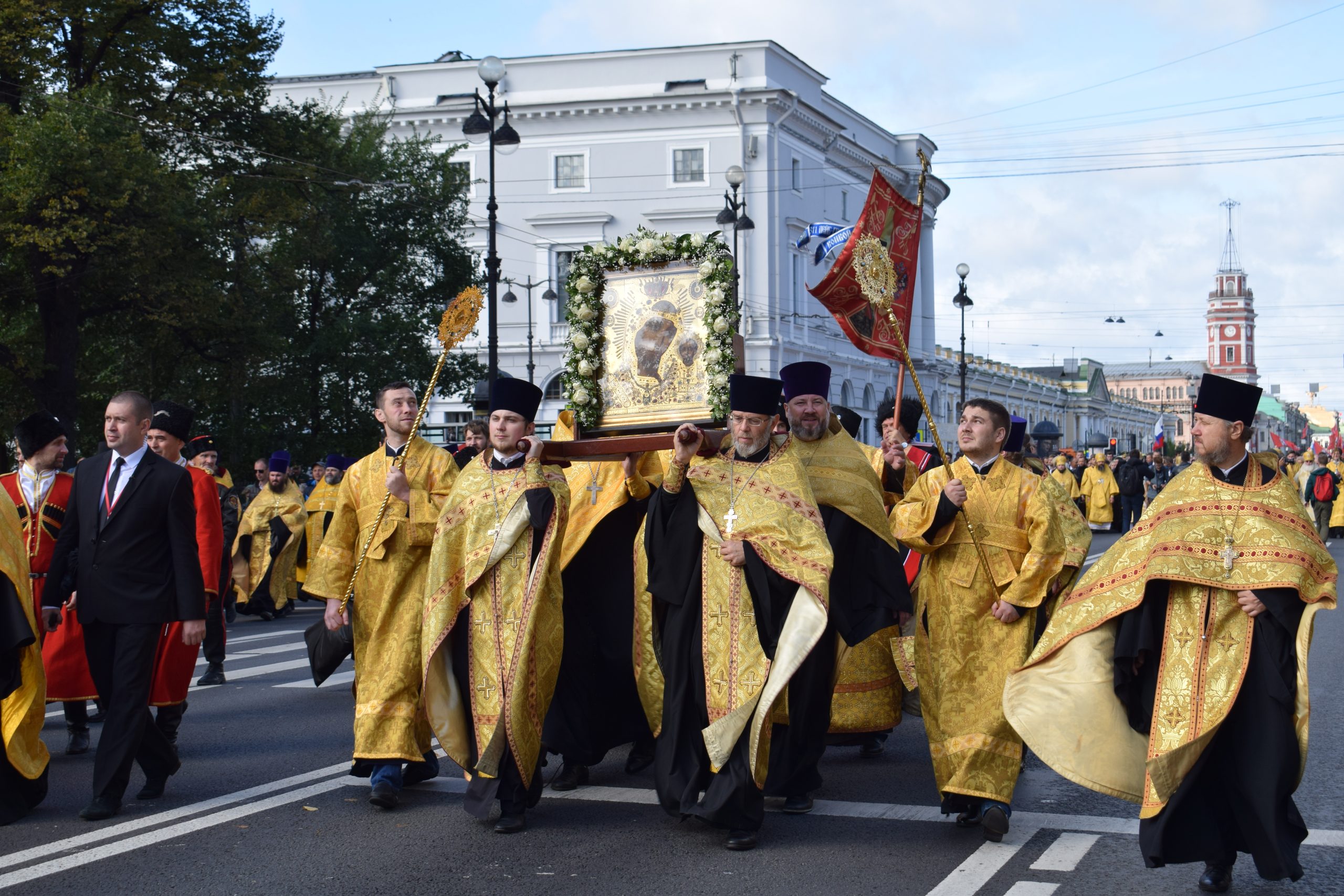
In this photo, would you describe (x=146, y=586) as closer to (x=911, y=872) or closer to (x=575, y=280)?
(x=575, y=280)

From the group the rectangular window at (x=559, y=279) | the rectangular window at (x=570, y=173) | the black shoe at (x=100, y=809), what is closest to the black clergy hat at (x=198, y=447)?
the black shoe at (x=100, y=809)

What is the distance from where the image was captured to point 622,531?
821 centimetres

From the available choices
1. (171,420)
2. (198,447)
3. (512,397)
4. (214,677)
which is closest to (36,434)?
(171,420)

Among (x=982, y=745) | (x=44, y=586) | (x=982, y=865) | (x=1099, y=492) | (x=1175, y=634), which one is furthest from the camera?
(x=1099, y=492)

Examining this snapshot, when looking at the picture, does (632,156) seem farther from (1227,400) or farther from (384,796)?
(1227,400)

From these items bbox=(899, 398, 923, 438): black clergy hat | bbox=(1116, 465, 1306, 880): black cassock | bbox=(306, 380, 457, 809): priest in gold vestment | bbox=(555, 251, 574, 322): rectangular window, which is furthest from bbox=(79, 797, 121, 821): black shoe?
bbox=(555, 251, 574, 322): rectangular window

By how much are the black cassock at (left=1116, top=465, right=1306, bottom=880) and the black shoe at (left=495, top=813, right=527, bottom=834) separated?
8.77 ft

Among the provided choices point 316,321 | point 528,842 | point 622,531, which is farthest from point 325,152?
point 528,842

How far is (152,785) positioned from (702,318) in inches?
142

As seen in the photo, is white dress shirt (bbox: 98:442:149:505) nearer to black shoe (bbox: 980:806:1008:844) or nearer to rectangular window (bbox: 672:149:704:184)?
black shoe (bbox: 980:806:1008:844)

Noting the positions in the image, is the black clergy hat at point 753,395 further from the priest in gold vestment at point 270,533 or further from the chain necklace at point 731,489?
the priest in gold vestment at point 270,533

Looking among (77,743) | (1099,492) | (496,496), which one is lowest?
(77,743)

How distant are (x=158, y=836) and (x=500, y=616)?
5.88 ft

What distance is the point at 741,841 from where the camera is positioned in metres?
6.11
